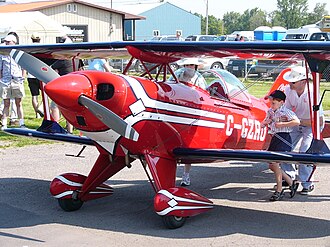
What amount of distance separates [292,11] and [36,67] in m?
111

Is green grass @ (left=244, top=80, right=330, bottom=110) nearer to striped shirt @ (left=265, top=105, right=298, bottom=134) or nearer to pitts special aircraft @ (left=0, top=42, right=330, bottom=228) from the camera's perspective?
striped shirt @ (left=265, top=105, right=298, bottom=134)

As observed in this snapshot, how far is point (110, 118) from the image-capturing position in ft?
21.0

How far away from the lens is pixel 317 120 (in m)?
6.80

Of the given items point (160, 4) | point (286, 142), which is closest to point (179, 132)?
point (286, 142)

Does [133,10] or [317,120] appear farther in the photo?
[133,10]

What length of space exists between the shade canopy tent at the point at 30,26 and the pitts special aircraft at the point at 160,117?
2941cm

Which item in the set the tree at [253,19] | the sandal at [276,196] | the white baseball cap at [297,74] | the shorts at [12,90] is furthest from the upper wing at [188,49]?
the tree at [253,19]

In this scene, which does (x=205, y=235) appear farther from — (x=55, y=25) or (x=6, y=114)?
(x=55, y=25)

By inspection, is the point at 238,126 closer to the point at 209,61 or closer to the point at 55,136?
the point at 55,136

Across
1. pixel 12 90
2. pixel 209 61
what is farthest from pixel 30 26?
pixel 209 61

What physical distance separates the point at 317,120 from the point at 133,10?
75.1 m

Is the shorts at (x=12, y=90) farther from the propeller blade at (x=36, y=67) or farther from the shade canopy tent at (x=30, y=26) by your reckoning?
the shade canopy tent at (x=30, y=26)

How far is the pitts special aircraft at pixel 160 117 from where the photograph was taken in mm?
6484

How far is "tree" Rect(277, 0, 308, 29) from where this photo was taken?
110m
